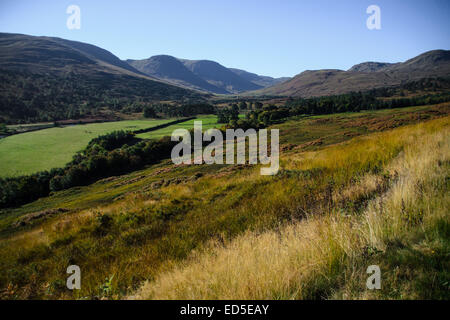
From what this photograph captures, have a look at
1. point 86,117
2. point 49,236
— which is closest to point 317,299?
point 49,236

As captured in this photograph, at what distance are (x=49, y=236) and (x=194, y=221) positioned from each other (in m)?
4.86

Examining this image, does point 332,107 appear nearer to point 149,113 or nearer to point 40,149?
point 149,113

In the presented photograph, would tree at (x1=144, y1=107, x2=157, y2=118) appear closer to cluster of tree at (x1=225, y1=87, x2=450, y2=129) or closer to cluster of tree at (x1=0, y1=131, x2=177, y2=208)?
cluster of tree at (x1=225, y1=87, x2=450, y2=129)

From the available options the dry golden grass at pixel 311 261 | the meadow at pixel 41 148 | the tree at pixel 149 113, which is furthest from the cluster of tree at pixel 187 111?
the dry golden grass at pixel 311 261

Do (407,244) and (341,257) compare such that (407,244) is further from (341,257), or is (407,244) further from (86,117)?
(86,117)

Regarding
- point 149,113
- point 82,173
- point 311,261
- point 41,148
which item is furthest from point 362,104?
point 41,148

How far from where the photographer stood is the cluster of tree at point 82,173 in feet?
184

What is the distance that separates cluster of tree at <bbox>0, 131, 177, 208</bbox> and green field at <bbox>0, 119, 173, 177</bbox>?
34.5 feet

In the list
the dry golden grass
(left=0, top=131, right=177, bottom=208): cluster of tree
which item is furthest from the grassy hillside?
(left=0, top=131, right=177, bottom=208): cluster of tree

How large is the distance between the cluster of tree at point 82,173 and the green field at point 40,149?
34.5 ft

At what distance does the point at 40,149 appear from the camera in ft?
305

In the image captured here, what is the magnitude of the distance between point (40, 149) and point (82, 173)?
49081 mm

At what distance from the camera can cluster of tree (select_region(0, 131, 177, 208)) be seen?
5622 centimetres
